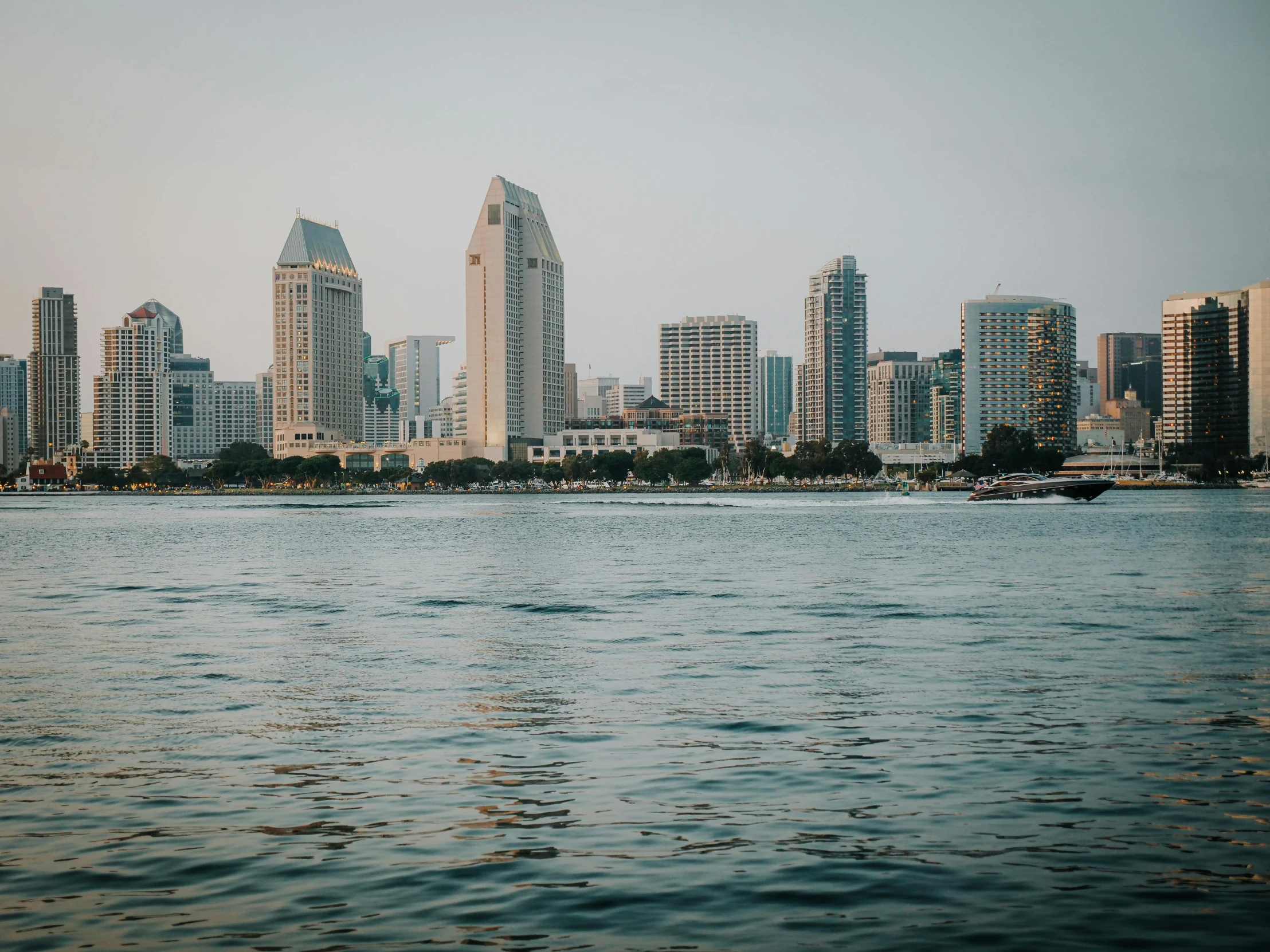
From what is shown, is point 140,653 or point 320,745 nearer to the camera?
point 320,745

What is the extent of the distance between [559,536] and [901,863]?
100527 mm

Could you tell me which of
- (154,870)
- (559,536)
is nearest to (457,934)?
(154,870)

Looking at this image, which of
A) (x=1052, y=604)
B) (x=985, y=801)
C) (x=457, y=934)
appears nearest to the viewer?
(x=457, y=934)

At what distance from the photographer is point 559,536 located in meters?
116

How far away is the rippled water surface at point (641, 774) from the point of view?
14625mm

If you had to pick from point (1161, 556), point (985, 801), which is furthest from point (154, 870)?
point (1161, 556)

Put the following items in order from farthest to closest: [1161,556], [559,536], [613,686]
→ [559,536] → [1161,556] → [613,686]

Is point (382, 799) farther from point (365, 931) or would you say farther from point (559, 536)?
point (559, 536)

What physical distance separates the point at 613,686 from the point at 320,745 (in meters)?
8.99

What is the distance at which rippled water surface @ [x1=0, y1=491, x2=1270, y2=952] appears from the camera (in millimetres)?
14625

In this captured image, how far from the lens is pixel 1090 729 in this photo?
82.4ft

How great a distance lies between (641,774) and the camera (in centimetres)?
2141

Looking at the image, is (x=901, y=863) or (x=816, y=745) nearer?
(x=901, y=863)

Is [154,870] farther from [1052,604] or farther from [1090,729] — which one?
[1052,604]
